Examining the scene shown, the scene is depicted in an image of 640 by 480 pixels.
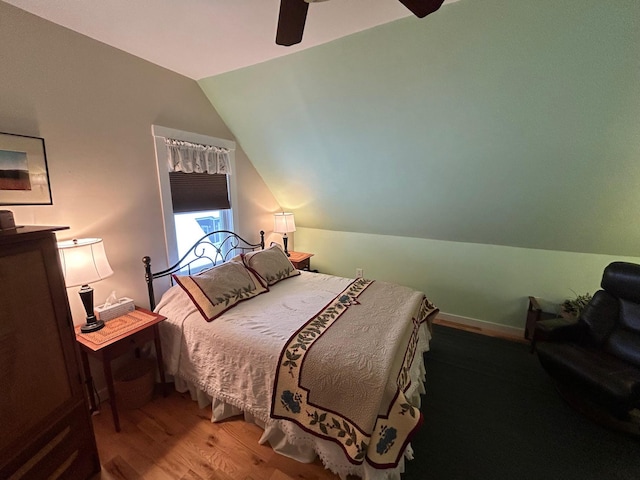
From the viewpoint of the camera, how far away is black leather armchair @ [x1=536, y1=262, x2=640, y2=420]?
1711 millimetres

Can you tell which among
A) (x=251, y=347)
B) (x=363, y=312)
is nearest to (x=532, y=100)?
(x=363, y=312)

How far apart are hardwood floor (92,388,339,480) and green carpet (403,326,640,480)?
0.75 metres

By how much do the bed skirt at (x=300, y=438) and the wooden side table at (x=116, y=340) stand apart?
444 mm

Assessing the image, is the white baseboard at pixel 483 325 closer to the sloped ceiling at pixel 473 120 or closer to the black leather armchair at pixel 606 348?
the black leather armchair at pixel 606 348

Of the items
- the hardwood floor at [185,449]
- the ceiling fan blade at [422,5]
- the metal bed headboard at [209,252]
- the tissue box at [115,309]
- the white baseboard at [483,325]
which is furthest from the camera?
the white baseboard at [483,325]

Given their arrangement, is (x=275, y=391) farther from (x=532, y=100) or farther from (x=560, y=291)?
(x=560, y=291)

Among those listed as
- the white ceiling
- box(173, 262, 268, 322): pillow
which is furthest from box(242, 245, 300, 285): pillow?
the white ceiling

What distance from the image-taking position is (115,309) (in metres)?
1.98

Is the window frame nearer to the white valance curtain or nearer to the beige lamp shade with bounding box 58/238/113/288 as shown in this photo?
the white valance curtain

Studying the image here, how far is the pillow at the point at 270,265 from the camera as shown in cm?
263

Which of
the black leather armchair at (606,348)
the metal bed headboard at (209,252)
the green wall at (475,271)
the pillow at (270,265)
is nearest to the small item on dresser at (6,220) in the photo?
the metal bed headboard at (209,252)

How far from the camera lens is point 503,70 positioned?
163 centimetres

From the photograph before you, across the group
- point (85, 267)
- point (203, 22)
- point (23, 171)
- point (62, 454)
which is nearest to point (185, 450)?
point (62, 454)

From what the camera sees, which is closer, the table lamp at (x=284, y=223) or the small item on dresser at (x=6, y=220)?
the small item on dresser at (x=6, y=220)
